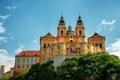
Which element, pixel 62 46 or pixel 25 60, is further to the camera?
pixel 25 60

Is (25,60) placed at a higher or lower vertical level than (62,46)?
lower

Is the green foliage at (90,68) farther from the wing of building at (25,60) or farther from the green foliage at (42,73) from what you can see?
the wing of building at (25,60)

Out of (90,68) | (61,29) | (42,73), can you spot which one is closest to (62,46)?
(61,29)

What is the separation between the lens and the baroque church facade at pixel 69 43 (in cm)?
7250

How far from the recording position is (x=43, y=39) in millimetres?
80438

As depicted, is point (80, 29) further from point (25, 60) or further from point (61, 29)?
point (25, 60)

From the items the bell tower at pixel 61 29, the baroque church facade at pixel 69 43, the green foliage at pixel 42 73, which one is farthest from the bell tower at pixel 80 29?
the green foliage at pixel 42 73

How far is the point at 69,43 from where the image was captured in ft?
242

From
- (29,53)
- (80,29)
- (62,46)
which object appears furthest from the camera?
(29,53)

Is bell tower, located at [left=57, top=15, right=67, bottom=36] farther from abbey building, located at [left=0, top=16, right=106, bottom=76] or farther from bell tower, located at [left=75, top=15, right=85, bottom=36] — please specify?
bell tower, located at [left=75, top=15, right=85, bottom=36]

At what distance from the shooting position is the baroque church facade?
7250 centimetres

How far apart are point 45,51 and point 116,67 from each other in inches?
1030

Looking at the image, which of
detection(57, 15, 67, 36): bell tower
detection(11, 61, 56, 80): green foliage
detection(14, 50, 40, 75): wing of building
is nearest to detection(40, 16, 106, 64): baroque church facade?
detection(57, 15, 67, 36): bell tower

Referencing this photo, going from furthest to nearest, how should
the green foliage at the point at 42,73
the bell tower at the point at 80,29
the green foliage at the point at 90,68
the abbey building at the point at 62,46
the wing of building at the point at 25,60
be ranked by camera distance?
1. the wing of building at the point at 25,60
2. the bell tower at the point at 80,29
3. the abbey building at the point at 62,46
4. the green foliage at the point at 42,73
5. the green foliage at the point at 90,68
